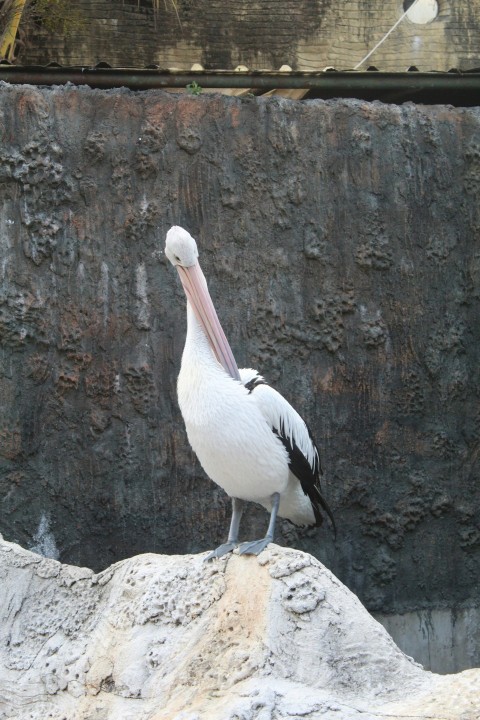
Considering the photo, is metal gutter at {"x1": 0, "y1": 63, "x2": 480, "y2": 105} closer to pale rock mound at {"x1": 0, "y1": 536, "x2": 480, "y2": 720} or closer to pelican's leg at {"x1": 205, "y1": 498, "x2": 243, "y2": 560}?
pelican's leg at {"x1": 205, "y1": 498, "x2": 243, "y2": 560}

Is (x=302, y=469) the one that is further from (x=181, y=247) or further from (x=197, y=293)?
(x=181, y=247)

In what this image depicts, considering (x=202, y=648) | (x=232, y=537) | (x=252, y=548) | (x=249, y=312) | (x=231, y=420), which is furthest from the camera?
(x=249, y=312)

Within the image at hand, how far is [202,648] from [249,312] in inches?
108

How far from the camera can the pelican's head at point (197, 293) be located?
5258 millimetres

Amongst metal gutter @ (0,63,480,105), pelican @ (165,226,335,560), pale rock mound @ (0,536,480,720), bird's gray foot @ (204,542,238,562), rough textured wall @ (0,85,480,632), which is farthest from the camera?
metal gutter @ (0,63,480,105)

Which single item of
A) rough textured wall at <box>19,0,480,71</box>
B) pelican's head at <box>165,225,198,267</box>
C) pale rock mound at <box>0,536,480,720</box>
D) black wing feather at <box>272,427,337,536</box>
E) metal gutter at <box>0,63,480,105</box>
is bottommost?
pale rock mound at <box>0,536,480,720</box>

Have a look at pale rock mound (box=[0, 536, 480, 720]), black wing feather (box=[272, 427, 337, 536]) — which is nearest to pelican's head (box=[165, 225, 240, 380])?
black wing feather (box=[272, 427, 337, 536])

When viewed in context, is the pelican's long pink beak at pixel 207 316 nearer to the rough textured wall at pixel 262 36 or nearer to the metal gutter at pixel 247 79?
the metal gutter at pixel 247 79

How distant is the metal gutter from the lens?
6.98 m

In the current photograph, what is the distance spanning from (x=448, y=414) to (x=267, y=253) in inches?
56.7

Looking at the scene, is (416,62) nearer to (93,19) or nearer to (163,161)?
(93,19)

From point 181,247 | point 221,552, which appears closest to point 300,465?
point 221,552

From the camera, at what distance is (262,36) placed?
Answer: 28.5ft

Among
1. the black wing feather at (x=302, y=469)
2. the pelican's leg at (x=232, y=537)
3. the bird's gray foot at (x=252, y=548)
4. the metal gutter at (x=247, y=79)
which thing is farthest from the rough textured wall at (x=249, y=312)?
the bird's gray foot at (x=252, y=548)
